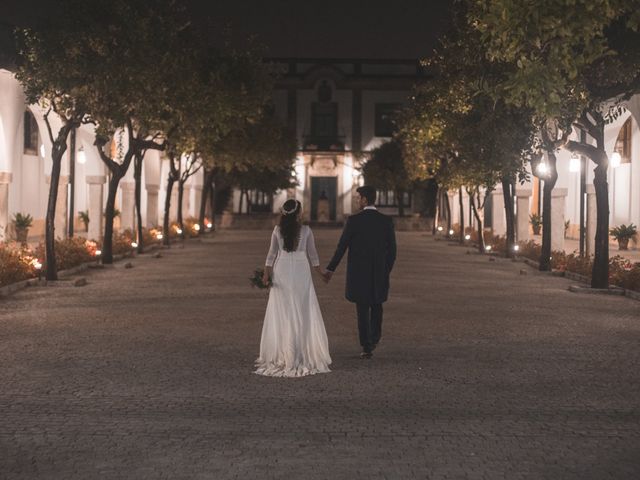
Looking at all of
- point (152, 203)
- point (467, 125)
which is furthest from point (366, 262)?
point (152, 203)

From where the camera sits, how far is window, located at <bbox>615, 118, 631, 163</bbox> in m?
41.0

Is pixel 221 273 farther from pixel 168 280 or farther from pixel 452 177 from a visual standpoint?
pixel 452 177

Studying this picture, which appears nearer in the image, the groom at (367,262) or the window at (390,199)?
the groom at (367,262)

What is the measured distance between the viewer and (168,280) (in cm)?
2270

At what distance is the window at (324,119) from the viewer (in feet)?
267

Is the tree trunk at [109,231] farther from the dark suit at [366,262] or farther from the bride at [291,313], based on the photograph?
the bride at [291,313]

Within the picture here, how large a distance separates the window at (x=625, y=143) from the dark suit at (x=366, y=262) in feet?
104

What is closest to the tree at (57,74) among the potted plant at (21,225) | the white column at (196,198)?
the potted plant at (21,225)

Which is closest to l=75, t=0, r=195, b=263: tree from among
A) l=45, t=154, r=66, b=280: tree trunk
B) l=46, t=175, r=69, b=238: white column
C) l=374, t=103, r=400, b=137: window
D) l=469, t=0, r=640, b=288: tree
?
l=45, t=154, r=66, b=280: tree trunk

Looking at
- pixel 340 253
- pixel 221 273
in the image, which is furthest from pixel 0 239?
pixel 340 253

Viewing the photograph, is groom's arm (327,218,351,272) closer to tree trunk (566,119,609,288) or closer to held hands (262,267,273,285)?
held hands (262,267,273,285)

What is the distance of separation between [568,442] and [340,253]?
14.2ft

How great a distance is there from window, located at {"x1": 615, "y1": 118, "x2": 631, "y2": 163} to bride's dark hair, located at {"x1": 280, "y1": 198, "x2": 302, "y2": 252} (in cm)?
3240

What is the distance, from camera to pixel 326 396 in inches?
358
